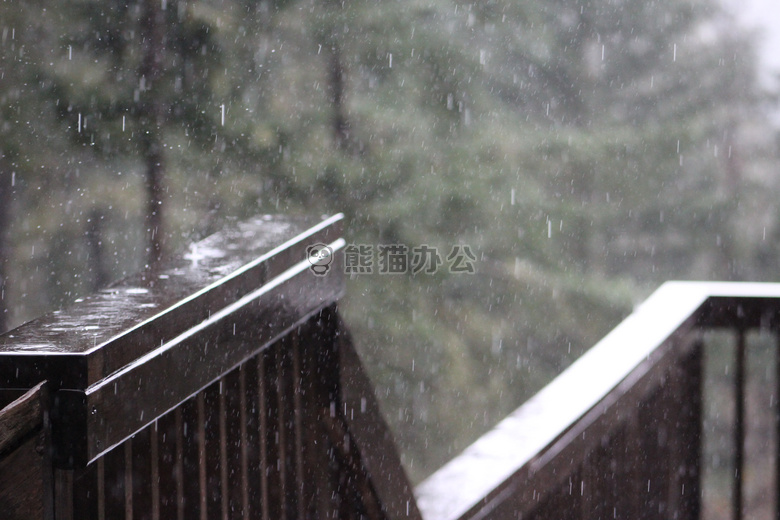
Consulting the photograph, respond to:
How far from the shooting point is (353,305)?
8.52 m

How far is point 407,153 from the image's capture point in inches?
336

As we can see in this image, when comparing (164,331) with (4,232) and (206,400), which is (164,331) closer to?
(206,400)

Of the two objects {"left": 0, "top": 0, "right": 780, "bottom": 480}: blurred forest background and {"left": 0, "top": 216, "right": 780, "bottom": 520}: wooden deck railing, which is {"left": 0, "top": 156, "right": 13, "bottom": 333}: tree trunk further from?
{"left": 0, "top": 216, "right": 780, "bottom": 520}: wooden deck railing

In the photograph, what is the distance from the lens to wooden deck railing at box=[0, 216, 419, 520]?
665 mm

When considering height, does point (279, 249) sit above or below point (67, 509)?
above

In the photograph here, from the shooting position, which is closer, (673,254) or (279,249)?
(279,249)

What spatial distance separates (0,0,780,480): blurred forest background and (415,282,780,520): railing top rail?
5.98m

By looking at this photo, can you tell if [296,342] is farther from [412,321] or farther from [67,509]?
[412,321]

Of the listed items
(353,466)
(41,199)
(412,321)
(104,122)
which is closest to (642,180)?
(412,321)

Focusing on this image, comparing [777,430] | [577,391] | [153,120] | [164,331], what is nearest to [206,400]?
[164,331]

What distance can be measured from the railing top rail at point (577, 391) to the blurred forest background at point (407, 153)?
598cm

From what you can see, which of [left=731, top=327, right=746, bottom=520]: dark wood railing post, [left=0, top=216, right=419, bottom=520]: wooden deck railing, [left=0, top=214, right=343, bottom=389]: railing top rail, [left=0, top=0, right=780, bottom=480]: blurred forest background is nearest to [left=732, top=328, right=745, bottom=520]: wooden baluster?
[left=731, top=327, right=746, bottom=520]: dark wood railing post

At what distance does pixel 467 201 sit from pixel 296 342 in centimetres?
764

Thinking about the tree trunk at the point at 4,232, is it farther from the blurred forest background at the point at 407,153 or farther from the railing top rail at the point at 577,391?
the railing top rail at the point at 577,391
